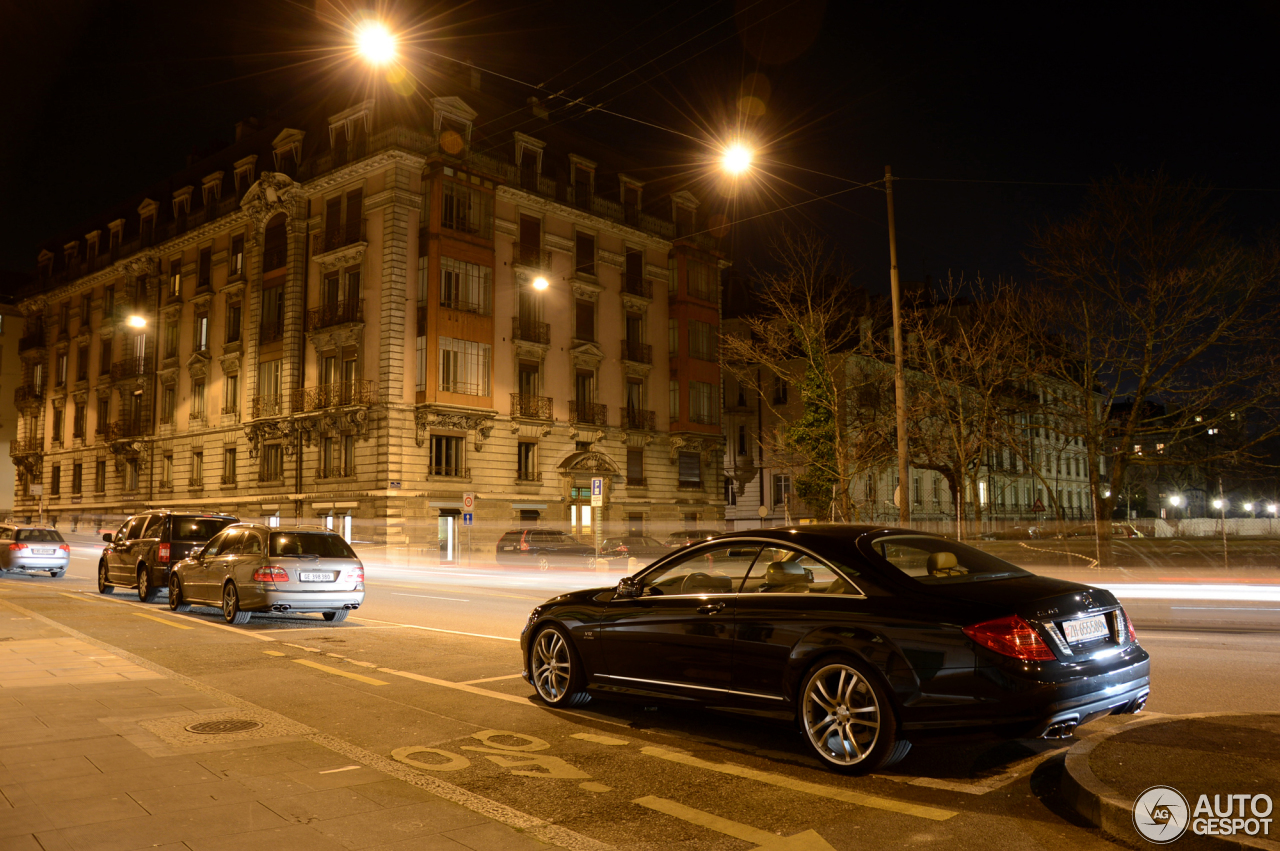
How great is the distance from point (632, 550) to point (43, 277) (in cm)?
5171

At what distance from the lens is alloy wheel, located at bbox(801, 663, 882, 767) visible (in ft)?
18.8

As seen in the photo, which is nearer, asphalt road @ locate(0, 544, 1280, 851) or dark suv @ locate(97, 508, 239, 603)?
asphalt road @ locate(0, 544, 1280, 851)

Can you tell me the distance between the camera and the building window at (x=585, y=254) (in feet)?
149

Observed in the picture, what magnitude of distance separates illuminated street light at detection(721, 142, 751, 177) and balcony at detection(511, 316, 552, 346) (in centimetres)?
2402

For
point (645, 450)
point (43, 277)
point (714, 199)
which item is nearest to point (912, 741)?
point (645, 450)

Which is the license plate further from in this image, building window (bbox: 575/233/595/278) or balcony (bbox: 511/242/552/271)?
building window (bbox: 575/233/595/278)

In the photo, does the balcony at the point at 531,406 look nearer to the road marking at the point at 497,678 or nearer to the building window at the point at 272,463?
the building window at the point at 272,463

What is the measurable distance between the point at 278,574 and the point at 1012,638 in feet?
37.3

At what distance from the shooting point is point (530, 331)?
4241cm

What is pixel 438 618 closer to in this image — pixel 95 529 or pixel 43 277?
pixel 95 529

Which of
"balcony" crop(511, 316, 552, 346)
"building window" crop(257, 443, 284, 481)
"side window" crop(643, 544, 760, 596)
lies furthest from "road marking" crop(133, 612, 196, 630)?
"building window" crop(257, 443, 284, 481)

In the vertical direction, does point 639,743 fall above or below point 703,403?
below

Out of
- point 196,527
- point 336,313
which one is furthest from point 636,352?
point 196,527

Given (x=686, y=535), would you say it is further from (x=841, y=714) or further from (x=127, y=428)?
(x=841, y=714)
